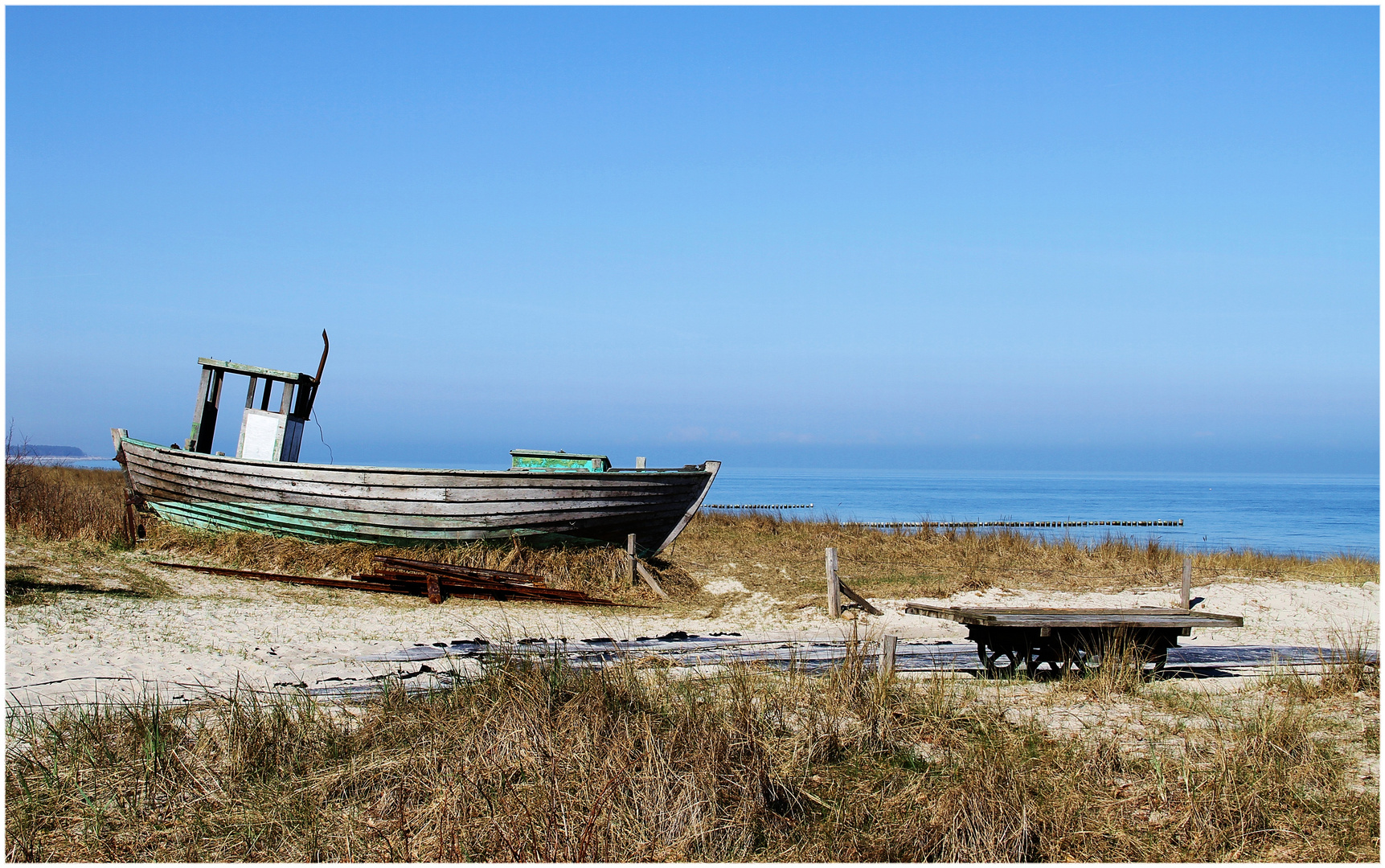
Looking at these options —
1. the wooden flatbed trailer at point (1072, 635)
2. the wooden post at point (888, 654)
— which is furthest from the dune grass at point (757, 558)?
the wooden post at point (888, 654)

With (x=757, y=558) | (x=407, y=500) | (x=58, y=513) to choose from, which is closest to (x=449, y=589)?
(x=407, y=500)

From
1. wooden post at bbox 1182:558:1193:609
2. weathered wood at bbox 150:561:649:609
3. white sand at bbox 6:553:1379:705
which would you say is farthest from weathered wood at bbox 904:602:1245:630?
weathered wood at bbox 150:561:649:609

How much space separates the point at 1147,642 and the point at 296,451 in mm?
12309

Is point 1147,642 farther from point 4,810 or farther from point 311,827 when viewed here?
point 4,810

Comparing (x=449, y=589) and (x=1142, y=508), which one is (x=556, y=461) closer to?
(x=449, y=589)

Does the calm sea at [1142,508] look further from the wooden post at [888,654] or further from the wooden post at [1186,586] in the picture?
the wooden post at [888,654]

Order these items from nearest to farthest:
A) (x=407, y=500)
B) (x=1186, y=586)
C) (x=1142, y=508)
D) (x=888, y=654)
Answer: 1. (x=888, y=654)
2. (x=1186, y=586)
3. (x=407, y=500)
4. (x=1142, y=508)

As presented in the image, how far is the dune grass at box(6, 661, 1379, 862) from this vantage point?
4438 mm

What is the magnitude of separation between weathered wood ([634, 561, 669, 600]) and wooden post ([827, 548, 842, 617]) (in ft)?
8.64

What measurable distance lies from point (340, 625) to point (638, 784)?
23.3 feet

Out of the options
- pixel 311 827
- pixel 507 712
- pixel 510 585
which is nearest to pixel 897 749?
pixel 507 712

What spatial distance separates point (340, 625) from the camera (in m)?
10.8

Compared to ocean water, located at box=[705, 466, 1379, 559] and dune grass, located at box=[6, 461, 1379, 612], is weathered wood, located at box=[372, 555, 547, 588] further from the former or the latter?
ocean water, located at box=[705, 466, 1379, 559]

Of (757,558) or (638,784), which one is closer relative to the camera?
(638,784)
